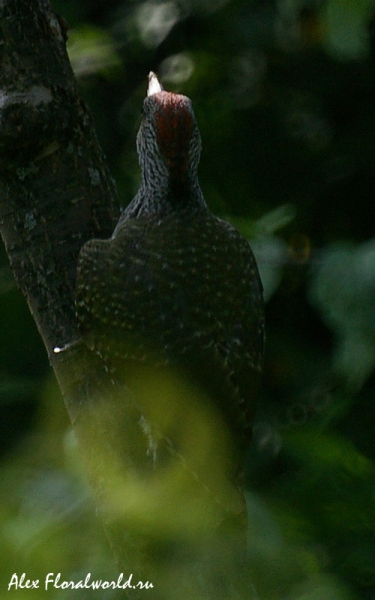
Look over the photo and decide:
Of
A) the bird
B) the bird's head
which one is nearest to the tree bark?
the bird

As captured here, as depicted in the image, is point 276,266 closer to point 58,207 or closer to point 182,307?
point 182,307

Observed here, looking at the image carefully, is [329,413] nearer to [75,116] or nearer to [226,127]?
[75,116]

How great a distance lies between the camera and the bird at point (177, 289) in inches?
110

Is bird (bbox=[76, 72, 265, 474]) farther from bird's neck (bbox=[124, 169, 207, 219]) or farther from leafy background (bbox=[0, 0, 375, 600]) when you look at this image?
leafy background (bbox=[0, 0, 375, 600])

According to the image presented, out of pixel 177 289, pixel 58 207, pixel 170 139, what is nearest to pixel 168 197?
pixel 170 139

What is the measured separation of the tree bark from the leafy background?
12cm

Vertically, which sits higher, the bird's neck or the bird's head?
the bird's head

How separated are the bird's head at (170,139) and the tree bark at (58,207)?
0.27 metres

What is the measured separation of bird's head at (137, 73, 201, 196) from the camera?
9.97ft

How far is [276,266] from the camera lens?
3.05m

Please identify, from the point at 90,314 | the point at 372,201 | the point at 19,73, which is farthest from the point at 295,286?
the point at 19,73

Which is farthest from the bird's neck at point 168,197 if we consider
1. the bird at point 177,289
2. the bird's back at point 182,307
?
the bird's back at point 182,307

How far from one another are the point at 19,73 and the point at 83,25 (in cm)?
172

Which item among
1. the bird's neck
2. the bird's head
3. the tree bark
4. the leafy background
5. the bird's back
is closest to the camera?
the leafy background
